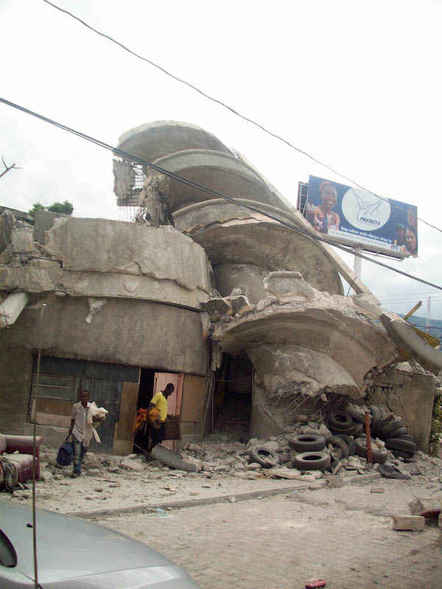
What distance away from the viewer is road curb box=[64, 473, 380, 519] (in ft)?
20.2

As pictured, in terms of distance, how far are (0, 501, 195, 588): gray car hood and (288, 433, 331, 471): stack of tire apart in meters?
7.48

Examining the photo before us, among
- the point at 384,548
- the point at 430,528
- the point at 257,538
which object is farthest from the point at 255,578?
the point at 430,528

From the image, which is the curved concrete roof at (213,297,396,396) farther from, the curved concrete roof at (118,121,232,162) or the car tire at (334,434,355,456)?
the curved concrete roof at (118,121,232,162)

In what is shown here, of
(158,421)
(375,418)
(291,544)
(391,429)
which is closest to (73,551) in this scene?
(291,544)

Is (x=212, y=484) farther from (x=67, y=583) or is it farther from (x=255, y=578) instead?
(x=67, y=583)

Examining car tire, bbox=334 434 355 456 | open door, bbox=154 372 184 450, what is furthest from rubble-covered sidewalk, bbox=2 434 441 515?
open door, bbox=154 372 184 450

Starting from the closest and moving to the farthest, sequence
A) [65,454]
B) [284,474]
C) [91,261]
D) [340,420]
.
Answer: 1. [65,454]
2. [284,474]
3. [91,261]
4. [340,420]

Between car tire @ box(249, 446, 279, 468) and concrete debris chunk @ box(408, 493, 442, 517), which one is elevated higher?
concrete debris chunk @ box(408, 493, 442, 517)

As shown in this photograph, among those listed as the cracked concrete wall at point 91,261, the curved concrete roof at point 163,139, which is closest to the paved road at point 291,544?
the cracked concrete wall at point 91,261

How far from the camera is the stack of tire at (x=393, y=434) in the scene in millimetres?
12789

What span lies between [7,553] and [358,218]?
103ft

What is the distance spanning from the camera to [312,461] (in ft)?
33.1

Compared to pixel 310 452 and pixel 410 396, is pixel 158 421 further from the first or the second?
pixel 410 396

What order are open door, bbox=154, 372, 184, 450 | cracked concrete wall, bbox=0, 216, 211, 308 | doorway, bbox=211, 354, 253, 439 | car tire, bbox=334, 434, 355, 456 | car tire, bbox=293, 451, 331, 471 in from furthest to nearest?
1. doorway, bbox=211, 354, 253, 439
2. car tire, bbox=334, 434, 355, 456
3. open door, bbox=154, 372, 184, 450
4. cracked concrete wall, bbox=0, 216, 211, 308
5. car tire, bbox=293, 451, 331, 471
